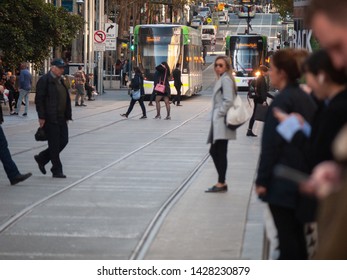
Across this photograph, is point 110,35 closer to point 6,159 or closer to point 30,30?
point 30,30

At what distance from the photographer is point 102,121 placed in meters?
31.4

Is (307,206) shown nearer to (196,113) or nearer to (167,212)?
(167,212)

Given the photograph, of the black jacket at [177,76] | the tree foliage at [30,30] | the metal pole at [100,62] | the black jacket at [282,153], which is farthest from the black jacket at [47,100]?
the metal pole at [100,62]

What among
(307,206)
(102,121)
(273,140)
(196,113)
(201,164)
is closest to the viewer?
(307,206)

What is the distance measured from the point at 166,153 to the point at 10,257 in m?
11.3

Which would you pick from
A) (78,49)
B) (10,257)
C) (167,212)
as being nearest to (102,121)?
(167,212)

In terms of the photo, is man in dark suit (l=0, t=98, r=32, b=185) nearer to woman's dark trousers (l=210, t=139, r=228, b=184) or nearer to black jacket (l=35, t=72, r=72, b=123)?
black jacket (l=35, t=72, r=72, b=123)

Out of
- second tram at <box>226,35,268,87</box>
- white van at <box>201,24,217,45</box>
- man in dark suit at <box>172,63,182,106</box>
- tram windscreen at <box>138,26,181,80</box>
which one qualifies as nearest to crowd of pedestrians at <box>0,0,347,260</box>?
man in dark suit at <box>172,63,182,106</box>

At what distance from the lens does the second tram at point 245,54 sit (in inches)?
2314

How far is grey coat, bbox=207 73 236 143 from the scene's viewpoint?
13453mm

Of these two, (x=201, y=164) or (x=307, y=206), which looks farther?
(x=201, y=164)

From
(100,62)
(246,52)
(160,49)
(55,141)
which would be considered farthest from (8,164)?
(246,52)

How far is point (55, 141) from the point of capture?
50.7ft
